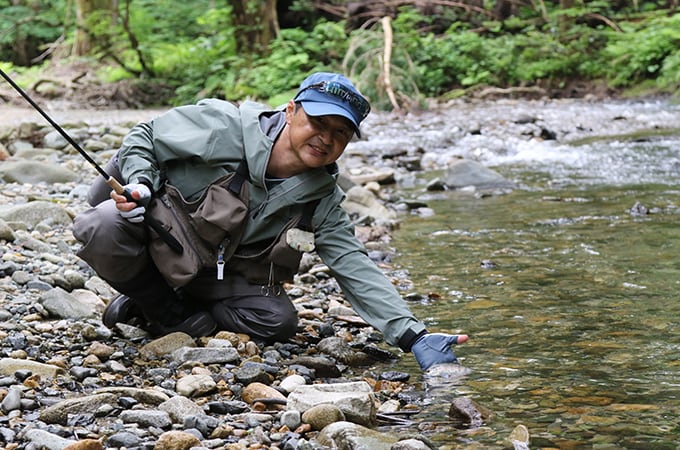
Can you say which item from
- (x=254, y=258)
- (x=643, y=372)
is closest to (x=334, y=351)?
(x=254, y=258)

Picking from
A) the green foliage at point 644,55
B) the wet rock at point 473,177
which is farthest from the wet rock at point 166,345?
the green foliage at point 644,55

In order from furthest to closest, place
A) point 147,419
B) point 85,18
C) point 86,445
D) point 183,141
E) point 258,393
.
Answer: point 85,18 → point 183,141 → point 258,393 → point 147,419 → point 86,445

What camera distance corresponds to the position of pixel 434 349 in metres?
3.21

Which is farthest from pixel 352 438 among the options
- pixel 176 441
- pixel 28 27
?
pixel 28 27

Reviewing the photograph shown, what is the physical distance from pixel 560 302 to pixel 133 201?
6.93 ft

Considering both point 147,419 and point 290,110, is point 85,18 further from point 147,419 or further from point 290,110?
point 147,419

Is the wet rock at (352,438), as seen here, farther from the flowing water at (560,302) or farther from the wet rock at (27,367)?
the wet rock at (27,367)

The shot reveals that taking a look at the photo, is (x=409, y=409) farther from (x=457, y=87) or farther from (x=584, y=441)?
(x=457, y=87)

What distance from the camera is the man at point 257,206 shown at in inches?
127

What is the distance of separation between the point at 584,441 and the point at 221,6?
17183 millimetres

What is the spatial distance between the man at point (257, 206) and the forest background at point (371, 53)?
33.1ft

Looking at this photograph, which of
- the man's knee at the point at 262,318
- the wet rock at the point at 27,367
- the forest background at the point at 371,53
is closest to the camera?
the wet rock at the point at 27,367

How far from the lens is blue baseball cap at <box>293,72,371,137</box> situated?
315 cm

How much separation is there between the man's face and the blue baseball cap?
0.04m
